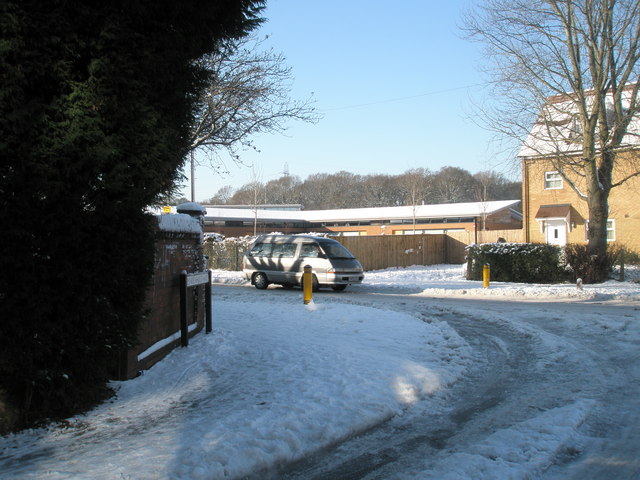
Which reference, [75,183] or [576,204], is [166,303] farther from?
[576,204]

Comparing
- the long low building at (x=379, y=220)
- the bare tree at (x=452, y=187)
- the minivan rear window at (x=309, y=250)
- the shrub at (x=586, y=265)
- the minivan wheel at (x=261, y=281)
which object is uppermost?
the bare tree at (x=452, y=187)

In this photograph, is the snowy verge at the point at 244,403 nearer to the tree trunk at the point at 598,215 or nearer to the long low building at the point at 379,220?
the tree trunk at the point at 598,215

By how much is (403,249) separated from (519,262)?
35.6 ft

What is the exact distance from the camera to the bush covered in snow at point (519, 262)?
20219 millimetres

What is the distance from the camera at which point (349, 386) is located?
19.4 feet

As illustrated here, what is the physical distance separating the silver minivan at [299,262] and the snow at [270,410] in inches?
343

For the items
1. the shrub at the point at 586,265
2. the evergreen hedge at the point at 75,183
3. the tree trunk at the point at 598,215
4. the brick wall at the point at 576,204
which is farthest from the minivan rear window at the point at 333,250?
the brick wall at the point at 576,204

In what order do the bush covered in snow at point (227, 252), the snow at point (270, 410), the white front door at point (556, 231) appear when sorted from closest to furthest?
the snow at point (270, 410), the bush covered in snow at point (227, 252), the white front door at point (556, 231)

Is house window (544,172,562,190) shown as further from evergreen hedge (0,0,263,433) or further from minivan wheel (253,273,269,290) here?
evergreen hedge (0,0,263,433)

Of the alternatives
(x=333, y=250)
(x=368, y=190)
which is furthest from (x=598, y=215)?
(x=368, y=190)

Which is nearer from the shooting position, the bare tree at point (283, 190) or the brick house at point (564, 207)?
the brick house at point (564, 207)

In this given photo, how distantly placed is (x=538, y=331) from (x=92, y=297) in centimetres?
793

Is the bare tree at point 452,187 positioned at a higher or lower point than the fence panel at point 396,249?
higher

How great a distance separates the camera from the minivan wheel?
19469 mm
